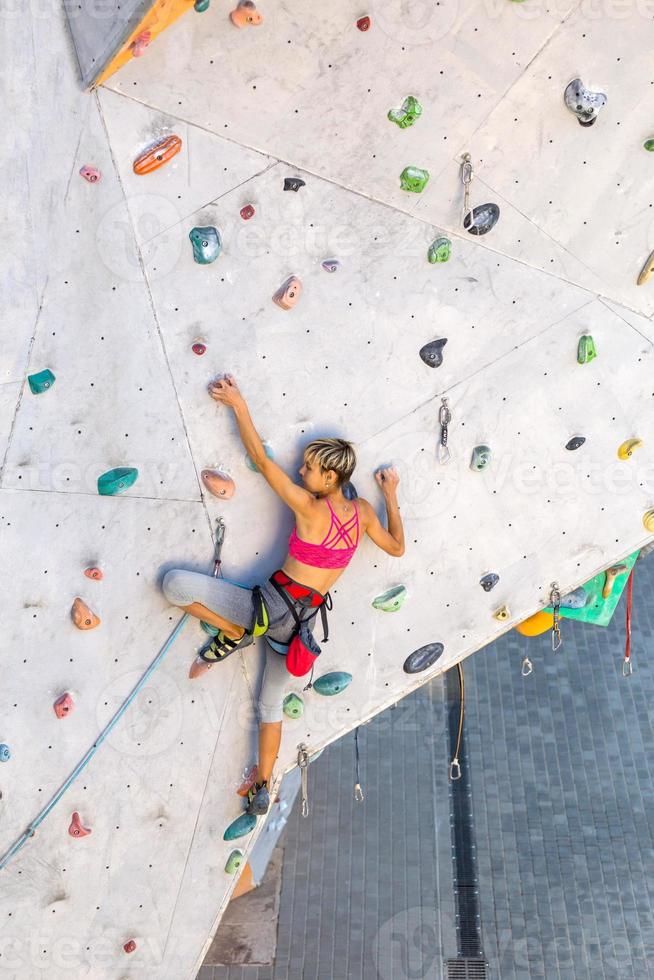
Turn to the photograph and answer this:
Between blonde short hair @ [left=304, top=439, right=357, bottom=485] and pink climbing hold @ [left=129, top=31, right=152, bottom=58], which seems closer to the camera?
pink climbing hold @ [left=129, top=31, right=152, bottom=58]

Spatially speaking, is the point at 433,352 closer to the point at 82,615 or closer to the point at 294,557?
the point at 294,557

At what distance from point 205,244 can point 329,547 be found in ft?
3.71

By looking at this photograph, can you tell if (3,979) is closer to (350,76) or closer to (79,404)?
(79,404)

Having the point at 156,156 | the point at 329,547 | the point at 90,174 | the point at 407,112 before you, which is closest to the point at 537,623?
the point at 329,547

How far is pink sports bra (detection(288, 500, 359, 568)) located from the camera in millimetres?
3492

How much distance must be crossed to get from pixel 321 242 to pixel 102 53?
0.95 m

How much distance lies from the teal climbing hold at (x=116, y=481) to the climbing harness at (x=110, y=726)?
1.23ft

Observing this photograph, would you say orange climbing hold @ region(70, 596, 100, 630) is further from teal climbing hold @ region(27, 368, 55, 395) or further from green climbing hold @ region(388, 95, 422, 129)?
green climbing hold @ region(388, 95, 422, 129)

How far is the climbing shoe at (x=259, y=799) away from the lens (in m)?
3.83

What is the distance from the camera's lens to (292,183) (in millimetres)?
3449

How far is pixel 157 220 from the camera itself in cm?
335

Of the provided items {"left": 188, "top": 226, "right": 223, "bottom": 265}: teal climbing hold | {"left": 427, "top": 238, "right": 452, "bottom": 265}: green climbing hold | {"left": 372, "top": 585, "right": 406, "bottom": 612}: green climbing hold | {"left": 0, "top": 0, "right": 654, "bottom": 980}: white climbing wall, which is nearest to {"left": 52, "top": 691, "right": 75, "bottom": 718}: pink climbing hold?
{"left": 0, "top": 0, "right": 654, "bottom": 980}: white climbing wall

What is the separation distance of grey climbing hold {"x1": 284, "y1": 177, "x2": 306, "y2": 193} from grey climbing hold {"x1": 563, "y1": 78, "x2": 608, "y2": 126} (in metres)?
1.00

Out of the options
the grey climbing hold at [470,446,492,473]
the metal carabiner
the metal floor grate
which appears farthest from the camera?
the metal floor grate
